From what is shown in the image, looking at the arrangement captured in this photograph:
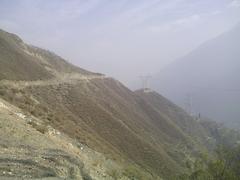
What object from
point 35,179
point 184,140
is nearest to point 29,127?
point 35,179

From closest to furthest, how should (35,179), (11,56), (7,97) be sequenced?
1. (35,179)
2. (7,97)
3. (11,56)

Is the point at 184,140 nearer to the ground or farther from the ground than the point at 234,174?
nearer to the ground

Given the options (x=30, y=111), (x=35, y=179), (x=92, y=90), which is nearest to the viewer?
(x=35, y=179)

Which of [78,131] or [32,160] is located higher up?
[32,160]

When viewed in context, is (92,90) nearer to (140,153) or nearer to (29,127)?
(140,153)

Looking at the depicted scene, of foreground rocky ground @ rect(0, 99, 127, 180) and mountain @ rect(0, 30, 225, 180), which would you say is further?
mountain @ rect(0, 30, 225, 180)

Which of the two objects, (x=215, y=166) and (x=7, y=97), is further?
(x=7, y=97)

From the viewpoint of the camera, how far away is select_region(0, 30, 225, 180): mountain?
21.6m

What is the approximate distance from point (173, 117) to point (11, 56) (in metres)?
75.3

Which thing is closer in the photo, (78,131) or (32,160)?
(32,160)

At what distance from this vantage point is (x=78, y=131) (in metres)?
45.8

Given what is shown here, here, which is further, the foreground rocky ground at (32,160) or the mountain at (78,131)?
the mountain at (78,131)

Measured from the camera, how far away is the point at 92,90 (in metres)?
98.6

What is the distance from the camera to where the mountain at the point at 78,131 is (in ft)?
70.9
